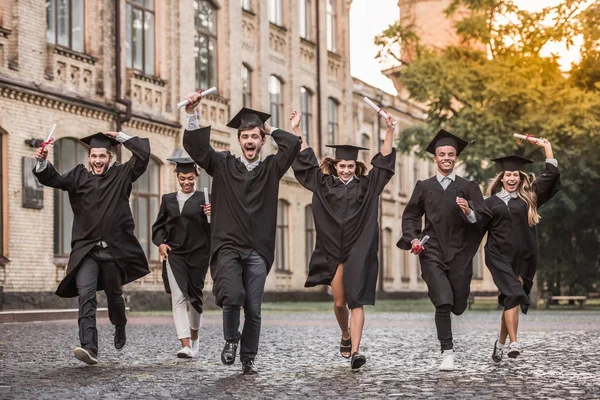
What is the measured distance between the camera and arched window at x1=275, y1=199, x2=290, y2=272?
120ft

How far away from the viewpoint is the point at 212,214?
9945 millimetres

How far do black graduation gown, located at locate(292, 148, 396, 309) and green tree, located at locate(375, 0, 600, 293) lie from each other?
68.9 ft

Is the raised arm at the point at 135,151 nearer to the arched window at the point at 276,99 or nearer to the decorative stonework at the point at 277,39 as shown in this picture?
the arched window at the point at 276,99

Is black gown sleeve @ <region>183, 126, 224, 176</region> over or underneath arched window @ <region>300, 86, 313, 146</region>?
underneath

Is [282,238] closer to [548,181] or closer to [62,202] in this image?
[62,202]

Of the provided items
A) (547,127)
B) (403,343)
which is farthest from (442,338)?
(547,127)

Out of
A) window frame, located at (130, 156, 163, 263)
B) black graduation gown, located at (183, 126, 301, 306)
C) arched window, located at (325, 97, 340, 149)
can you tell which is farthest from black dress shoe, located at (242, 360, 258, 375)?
arched window, located at (325, 97, 340, 149)

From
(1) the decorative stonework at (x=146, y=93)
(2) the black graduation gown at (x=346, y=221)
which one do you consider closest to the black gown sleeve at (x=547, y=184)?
(2) the black graduation gown at (x=346, y=221)

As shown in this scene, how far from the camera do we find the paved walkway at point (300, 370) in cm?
839

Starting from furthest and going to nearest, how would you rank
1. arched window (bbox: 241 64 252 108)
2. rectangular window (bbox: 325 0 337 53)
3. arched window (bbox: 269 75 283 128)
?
1. rectangular window (bbox: 325 0 337 53)
2. arched window (bbox: 269 75 283 128)
3. arched window (bbox: 241 64 252 108)

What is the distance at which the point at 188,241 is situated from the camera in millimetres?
11375

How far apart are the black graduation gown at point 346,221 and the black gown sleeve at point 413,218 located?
329 mm

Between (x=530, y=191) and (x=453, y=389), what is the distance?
12.0ft

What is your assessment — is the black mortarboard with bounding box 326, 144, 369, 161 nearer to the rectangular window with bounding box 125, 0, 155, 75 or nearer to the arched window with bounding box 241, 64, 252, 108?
the rectangular window with bounding box 125, 0, 155, 75
